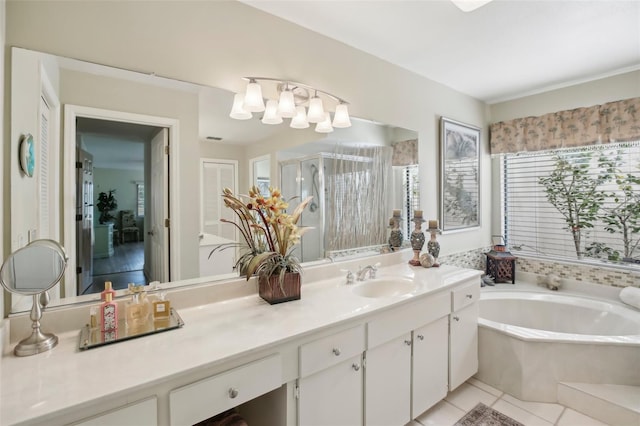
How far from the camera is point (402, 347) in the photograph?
5.37ft

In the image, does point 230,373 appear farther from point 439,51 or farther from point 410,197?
point 439,51

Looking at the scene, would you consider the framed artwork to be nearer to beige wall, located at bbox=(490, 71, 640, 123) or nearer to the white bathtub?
beige wall, located at bbox=(490, 71, 640, 123)

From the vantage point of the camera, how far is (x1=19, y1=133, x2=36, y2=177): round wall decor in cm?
111

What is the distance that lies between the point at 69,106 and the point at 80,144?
153mm

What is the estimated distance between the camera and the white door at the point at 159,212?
1.45m

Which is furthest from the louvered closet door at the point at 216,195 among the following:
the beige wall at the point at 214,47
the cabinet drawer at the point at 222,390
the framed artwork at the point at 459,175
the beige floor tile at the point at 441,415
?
the framed artwork at the point at 459,175

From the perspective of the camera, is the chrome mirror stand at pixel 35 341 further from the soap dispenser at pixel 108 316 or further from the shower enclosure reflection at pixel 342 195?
the shower enclosure reflection at pixel 342 195

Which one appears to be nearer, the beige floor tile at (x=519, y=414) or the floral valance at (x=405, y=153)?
the beige floor tile at (x=519, y=414)

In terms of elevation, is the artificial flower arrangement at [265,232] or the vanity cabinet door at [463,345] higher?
the artificial flower arrangement at [265,232]

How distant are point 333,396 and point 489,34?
2.38 meters

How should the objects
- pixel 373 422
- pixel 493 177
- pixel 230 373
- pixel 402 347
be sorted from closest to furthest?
pixel 230 373, pixel 373 422, pixel 402 347, pixel 493 177

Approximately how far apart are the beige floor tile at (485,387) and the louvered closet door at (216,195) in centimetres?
209

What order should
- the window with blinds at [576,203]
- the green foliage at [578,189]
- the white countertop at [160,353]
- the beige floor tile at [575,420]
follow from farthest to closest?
the green foliage at [578,189] → the window with blinds at [576,203] → the beige floor tile at [575,420] → the white countertop at [160,353]

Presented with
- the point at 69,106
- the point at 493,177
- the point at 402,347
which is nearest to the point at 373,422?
the point at 402,347
